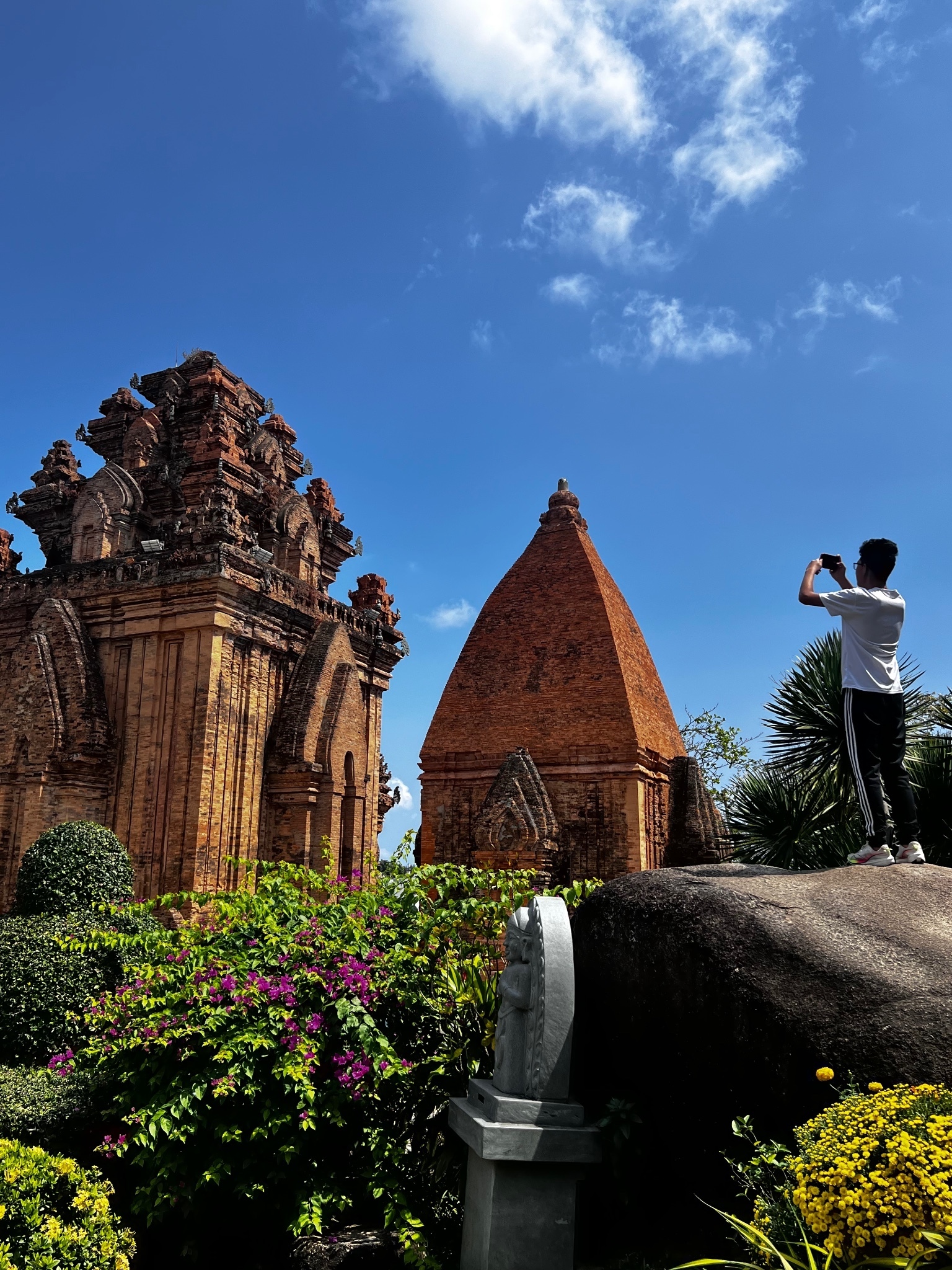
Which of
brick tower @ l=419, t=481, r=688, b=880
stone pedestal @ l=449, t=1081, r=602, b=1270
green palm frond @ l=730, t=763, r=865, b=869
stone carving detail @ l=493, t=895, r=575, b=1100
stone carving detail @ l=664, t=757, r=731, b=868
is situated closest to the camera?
stone pedestal @ l=449, t=1081, r=602, b=1270

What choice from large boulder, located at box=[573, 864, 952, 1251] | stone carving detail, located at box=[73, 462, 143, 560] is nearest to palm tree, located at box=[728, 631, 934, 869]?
large boulder, located at box=[573, 864, 952, 1251]

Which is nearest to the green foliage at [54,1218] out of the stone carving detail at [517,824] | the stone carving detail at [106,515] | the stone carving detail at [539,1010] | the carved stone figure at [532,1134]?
the carved stone figure at [532,1134]

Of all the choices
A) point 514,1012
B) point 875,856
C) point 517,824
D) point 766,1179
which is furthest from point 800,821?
point 766,1179

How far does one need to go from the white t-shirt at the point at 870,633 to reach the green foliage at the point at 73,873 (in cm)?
806

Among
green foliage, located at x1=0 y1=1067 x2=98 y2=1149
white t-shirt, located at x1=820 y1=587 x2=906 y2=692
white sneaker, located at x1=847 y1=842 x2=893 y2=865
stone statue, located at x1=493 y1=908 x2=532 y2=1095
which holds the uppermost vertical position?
white t-shirt, located at x1=820 y1=587 x2=906 y2=692

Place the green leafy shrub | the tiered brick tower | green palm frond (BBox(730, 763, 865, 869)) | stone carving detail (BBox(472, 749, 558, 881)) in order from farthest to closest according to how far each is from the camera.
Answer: the tiered brick tower, stone carving detail (BBox(472, 749, 558, 881)), green palm frond (BBox(730, 763, 865, 869)), the green leafy shrub

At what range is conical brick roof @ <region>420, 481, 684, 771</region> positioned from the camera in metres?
16.1

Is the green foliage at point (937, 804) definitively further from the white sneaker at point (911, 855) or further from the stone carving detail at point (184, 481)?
the stone carving detail at point (184, 481)

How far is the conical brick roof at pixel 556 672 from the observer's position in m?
16.1

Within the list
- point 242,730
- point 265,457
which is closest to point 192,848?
point 242,730

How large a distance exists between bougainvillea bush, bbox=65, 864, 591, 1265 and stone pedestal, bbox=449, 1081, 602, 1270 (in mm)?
816

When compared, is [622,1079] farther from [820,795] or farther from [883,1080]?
[820,795]

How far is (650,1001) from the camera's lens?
5.28 m

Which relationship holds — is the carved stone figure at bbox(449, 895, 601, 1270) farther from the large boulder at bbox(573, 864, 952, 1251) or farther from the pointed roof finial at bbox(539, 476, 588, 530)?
the pointed roof finial at bbox(539, 476, 588, 530)
